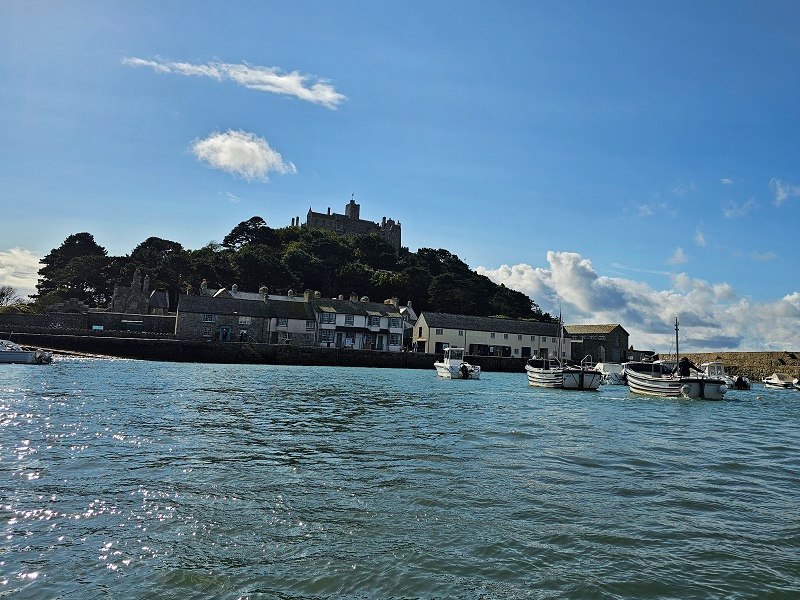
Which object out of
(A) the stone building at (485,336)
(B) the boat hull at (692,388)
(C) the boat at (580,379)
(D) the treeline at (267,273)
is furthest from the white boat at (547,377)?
(D) the treeline at (267,273)

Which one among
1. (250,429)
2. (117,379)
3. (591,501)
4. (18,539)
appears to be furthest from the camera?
(117,379)

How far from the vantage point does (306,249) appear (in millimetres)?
109438

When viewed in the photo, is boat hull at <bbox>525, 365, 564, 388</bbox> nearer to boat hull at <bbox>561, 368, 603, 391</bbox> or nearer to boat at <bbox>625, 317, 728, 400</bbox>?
boat hull at <bbox>561, 368, 603, 391</bbox>

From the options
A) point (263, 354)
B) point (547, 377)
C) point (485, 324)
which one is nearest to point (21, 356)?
point (263, 354)

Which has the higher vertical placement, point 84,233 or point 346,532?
point 84,233

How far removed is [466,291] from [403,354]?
40686mm

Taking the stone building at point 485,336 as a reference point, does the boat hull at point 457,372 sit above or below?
below

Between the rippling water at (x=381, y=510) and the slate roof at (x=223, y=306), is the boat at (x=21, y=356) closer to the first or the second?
the slate roof at (x=223, y=306)

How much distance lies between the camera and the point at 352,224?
146 meters

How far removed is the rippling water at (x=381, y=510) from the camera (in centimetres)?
619

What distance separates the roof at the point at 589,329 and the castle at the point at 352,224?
59.6 meters

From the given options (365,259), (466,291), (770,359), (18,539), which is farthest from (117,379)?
(365,259)

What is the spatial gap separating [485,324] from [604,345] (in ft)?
57.1

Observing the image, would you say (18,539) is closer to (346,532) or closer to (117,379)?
(346,532)
